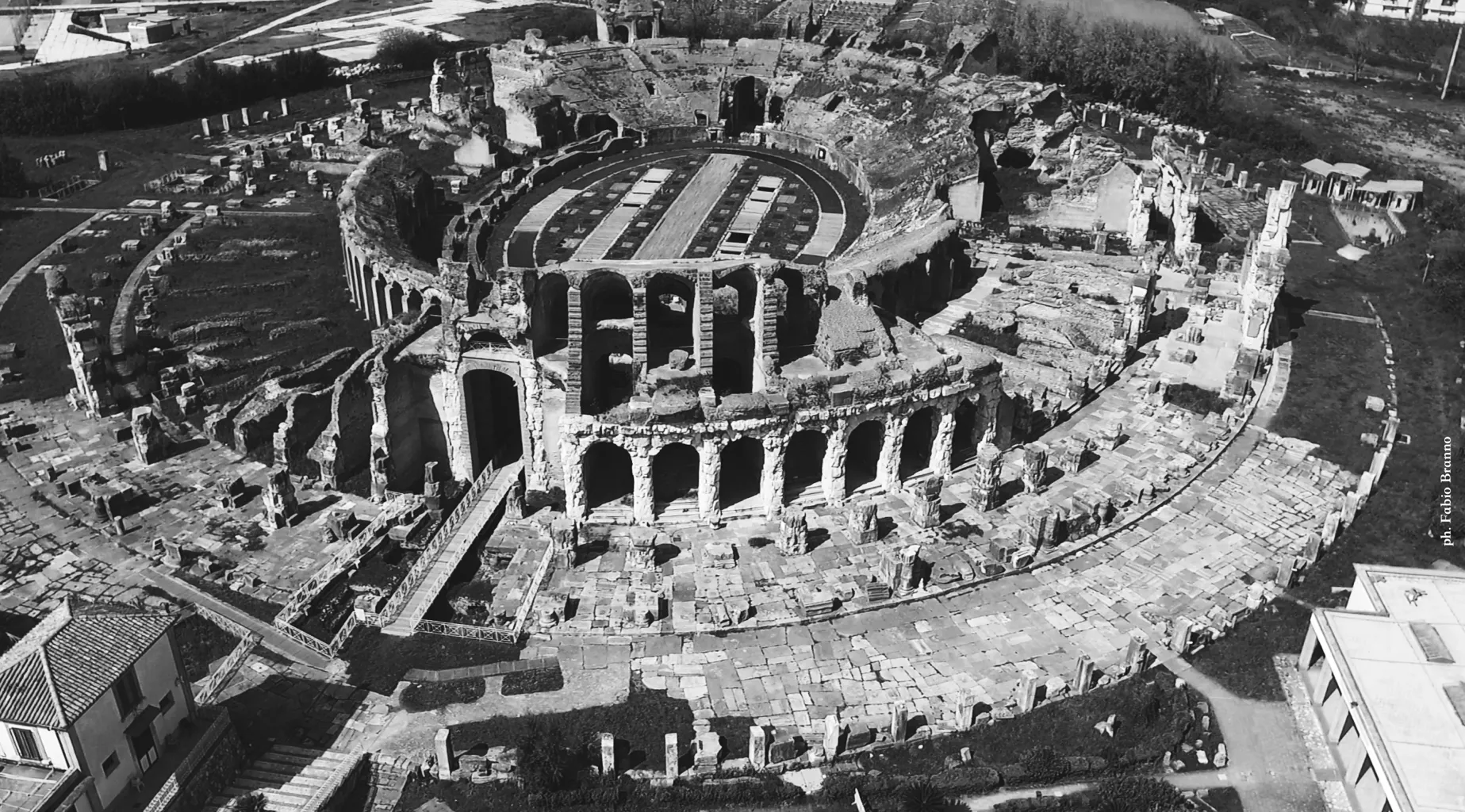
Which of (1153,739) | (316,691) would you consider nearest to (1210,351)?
(1153,739)

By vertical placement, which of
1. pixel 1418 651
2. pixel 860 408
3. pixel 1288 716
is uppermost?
pixel 860 408

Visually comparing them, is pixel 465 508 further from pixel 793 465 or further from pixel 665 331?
pixel 793 465

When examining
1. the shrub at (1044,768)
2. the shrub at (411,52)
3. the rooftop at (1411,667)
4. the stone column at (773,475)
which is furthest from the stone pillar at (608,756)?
the shrub at (411,52)

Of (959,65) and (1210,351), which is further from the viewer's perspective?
(959,65)

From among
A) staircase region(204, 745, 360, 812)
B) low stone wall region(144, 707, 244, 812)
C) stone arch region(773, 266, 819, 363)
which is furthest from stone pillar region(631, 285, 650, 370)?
low stone wall region(144, 707, 244, 812)

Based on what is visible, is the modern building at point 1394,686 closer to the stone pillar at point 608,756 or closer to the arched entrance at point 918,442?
the arched entrance at point 918,442

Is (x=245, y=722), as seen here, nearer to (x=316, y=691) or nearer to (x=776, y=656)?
(x=316, y=691)

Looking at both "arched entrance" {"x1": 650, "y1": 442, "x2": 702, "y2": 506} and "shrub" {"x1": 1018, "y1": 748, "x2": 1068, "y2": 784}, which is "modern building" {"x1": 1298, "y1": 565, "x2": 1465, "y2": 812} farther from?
"arched entrance" {"x1": 650, "y1": 442, "x2": 702, "y2": 506}
